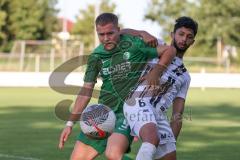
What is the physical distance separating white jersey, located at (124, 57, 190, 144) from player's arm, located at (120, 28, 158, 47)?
19cm

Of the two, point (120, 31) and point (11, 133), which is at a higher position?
point (120, 31)

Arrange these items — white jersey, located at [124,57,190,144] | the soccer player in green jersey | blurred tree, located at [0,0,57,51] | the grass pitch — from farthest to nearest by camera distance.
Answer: blurred tree, located at [0,0,57,51]
the grass pitch
the soccer player in green jersey
white jersey, located at [124,57,190,144]

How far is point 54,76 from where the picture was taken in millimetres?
10977

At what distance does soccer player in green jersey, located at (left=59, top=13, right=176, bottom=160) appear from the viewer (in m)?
8.04

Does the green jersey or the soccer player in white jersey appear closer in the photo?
the soccer player in white jersey

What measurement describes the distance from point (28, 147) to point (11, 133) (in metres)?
2.63

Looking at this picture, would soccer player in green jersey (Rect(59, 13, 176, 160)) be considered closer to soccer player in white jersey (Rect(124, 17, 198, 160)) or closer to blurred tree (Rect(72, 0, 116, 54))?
soccer player in white jersey (Rect(124, 17, 198, 160))

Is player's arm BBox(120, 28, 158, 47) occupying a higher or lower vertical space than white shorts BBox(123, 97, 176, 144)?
higher

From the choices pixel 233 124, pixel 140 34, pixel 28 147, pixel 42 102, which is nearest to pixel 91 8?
pixel 42 102

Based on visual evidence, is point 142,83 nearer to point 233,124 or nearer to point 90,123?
point 90,123

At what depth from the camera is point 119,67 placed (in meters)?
8.17

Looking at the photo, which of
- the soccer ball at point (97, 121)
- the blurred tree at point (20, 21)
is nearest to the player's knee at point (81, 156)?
the soccer ball at point (97, 121)

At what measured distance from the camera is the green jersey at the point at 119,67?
8.16 meters

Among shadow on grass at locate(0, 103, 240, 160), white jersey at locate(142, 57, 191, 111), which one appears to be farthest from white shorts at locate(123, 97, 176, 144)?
shadow on grass at locate(0, 103, 240, 160)
